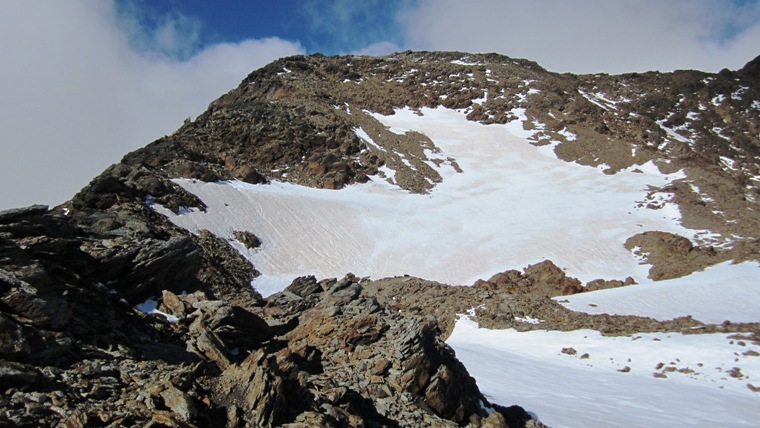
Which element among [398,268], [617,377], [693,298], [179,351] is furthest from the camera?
[398,268]

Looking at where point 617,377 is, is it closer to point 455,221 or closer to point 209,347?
point 209,347

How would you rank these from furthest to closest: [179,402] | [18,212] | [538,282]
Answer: [538,282] → [18,212] → [179,402]

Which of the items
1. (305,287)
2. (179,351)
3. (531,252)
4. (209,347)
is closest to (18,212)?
(179,351)

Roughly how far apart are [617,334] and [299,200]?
2269cm

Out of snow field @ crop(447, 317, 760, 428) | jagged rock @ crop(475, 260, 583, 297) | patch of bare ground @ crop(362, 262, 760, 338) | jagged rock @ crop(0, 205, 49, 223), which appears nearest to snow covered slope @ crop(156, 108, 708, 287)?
jagged rock @ crop(475, 260, 583, 297)

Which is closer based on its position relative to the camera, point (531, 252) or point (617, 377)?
point (617, 377)

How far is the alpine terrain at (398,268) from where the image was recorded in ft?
24.5

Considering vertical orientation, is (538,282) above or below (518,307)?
above

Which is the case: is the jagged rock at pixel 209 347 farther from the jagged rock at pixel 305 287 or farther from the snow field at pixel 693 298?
the snow field at pixel 693 298

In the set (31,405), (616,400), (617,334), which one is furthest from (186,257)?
(617,334)

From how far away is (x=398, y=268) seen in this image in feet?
99.7

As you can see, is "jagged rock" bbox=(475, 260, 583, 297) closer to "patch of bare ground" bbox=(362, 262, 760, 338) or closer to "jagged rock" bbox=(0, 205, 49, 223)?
"patch of bare ground" bbox=(362, 262, 760, 338)

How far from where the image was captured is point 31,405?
560cm

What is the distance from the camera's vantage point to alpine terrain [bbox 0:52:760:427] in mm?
7477
